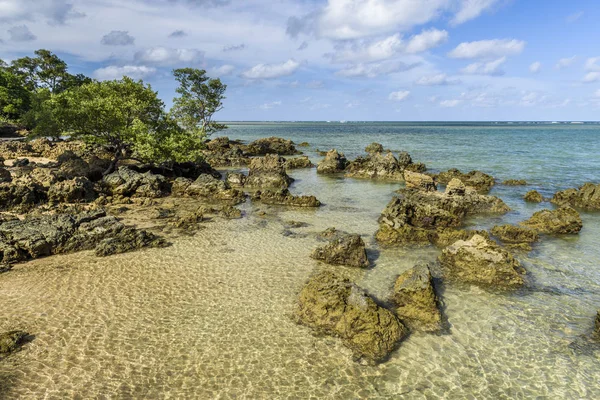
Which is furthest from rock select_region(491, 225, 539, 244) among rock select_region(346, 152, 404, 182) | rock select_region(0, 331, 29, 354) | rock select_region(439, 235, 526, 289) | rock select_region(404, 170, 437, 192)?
rock select_region(0, 331, 29, 354)

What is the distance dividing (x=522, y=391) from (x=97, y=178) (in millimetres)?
37343

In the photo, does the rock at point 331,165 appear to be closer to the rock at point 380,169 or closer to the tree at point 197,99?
the rock at point 380,169

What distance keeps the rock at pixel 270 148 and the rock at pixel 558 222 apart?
181 ft

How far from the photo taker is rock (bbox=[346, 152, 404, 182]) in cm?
4509

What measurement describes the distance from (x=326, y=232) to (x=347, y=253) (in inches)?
171

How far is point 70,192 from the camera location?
90.2ft

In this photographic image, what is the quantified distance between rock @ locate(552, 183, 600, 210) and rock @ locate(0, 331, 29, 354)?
125ft

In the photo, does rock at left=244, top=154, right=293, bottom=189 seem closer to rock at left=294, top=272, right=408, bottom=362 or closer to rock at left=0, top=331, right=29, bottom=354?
rock at left=294, top=272, right=408, bottom=362

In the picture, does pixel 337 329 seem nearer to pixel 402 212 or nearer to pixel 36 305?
pixel 36 305

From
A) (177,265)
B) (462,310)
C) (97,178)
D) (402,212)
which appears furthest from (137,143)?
(462,310)

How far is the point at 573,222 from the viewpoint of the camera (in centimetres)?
2269

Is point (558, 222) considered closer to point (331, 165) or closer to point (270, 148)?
point (331, 165)

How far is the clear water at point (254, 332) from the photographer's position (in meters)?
9.80

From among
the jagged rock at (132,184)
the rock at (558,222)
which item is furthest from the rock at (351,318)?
the jagged rock at (132,184)
